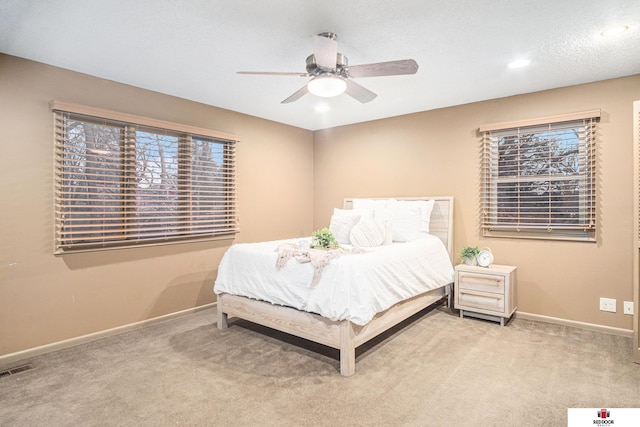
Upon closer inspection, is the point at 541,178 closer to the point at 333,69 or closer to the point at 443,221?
the point at 443,221

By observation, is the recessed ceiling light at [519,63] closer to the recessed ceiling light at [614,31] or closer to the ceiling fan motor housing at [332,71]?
the recessed ceiling light at [614,31]

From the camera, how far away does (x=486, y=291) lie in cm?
359

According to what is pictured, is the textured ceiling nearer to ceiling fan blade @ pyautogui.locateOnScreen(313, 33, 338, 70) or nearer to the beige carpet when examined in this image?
ceiling fan blade @ pyautogui.locateOnScreen(313, 33, 338, 70)

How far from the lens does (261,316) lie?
Result: 3072 mm

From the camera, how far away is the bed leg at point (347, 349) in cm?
248

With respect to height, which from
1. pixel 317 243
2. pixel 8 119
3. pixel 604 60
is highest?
pixel 604 60

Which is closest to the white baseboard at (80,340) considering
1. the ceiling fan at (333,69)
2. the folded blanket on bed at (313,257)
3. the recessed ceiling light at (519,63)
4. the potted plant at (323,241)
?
the folded blanket on bed at (313,257)

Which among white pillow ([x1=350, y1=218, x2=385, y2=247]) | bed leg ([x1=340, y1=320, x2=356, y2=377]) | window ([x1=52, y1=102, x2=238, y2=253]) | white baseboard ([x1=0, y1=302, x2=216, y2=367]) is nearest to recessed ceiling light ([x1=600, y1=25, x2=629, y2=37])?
white pillow ([x1=350, y1=218, x2=385, y2=247])

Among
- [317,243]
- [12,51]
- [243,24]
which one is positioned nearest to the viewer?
[243,24]

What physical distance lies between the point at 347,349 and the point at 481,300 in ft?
6.19

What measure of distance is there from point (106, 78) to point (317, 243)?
259cm

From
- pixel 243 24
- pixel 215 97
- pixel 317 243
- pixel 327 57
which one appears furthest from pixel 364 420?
pixel 215 97

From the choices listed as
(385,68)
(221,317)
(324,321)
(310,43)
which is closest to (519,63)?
(385,68)

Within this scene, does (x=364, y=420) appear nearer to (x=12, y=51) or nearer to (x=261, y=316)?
(x=261, y=316)
